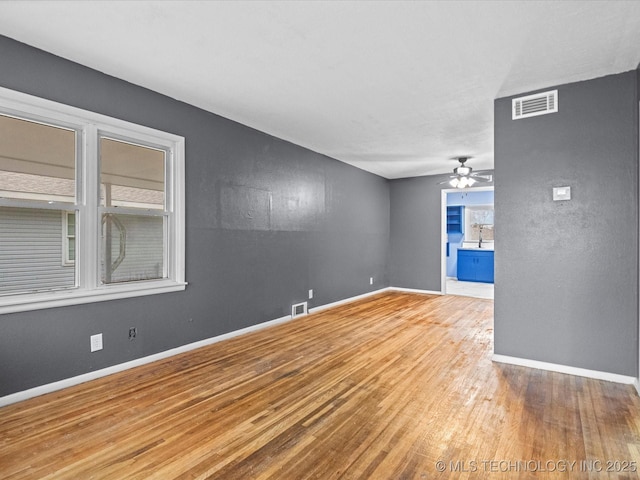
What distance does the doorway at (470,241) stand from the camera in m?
9.25

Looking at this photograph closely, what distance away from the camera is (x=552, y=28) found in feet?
7.53

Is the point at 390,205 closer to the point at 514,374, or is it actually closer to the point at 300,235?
the point at 300,235

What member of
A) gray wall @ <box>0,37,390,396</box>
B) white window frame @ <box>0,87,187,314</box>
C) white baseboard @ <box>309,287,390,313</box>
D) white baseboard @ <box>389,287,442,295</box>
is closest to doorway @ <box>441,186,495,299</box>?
white baseboard @ <box>389,287,442,295</box>

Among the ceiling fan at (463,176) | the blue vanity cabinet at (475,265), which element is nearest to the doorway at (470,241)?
the blue vanity cabinet at (475,265)

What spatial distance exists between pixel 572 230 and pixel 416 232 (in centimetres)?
464

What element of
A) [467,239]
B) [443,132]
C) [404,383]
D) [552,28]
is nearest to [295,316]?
[404,383]

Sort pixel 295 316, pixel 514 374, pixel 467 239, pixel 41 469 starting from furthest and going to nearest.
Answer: pixel 467 239, pixel 295 316, pixel 514 374, pixel 41 469

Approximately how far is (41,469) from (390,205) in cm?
723

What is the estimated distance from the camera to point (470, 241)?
10.6 metres

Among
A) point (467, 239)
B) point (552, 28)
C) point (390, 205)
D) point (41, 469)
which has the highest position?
point (552, 28)

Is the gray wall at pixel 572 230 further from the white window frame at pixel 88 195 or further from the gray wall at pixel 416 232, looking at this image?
the gray wall at pixel 416 232

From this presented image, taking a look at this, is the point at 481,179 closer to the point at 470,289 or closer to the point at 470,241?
the point at 470,289

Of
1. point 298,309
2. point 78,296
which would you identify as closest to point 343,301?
point 298,309

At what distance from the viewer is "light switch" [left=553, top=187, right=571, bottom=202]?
122 inches
